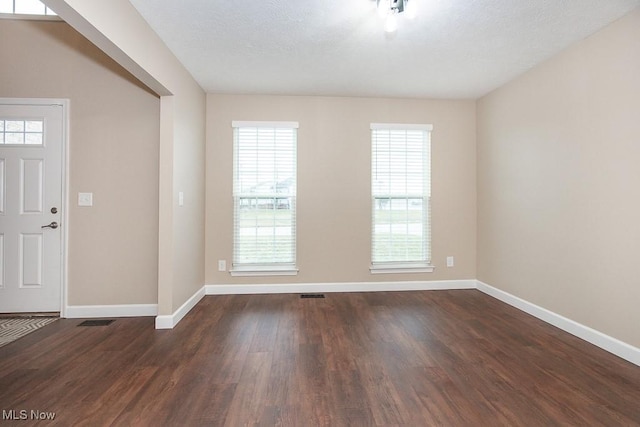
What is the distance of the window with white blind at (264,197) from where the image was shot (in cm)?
371

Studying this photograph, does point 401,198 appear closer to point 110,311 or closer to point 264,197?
point 264,197

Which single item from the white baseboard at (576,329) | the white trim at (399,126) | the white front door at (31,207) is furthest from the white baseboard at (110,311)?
the white baseboard at (576,329)

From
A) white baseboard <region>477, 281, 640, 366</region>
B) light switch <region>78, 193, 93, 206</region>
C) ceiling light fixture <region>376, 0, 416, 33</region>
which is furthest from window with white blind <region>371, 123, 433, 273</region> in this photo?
light switch <region>78, 193, 93, 206</region>

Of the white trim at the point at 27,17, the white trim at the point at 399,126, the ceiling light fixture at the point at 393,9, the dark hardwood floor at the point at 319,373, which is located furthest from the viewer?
the white trim at the point at 399,126

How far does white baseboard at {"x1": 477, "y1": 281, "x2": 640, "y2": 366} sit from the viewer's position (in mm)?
2119

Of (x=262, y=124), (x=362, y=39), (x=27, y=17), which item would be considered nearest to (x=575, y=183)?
(x=362, y=39)

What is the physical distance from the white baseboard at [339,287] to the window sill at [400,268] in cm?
16

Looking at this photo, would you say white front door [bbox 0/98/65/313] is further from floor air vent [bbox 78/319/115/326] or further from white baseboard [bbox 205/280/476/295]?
white baseboard [bbox 205/280/476/295]

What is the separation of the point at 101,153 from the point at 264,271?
2.18m

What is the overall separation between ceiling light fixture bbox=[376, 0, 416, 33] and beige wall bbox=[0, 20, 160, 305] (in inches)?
92.9

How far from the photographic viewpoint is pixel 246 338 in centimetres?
246

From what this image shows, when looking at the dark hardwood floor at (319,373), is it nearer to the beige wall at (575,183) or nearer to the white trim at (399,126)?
the beige wall at (575,183)

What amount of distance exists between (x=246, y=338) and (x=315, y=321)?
0.69 metres

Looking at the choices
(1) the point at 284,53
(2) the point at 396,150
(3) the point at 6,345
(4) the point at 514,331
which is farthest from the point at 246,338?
(2) the point at 396,150
